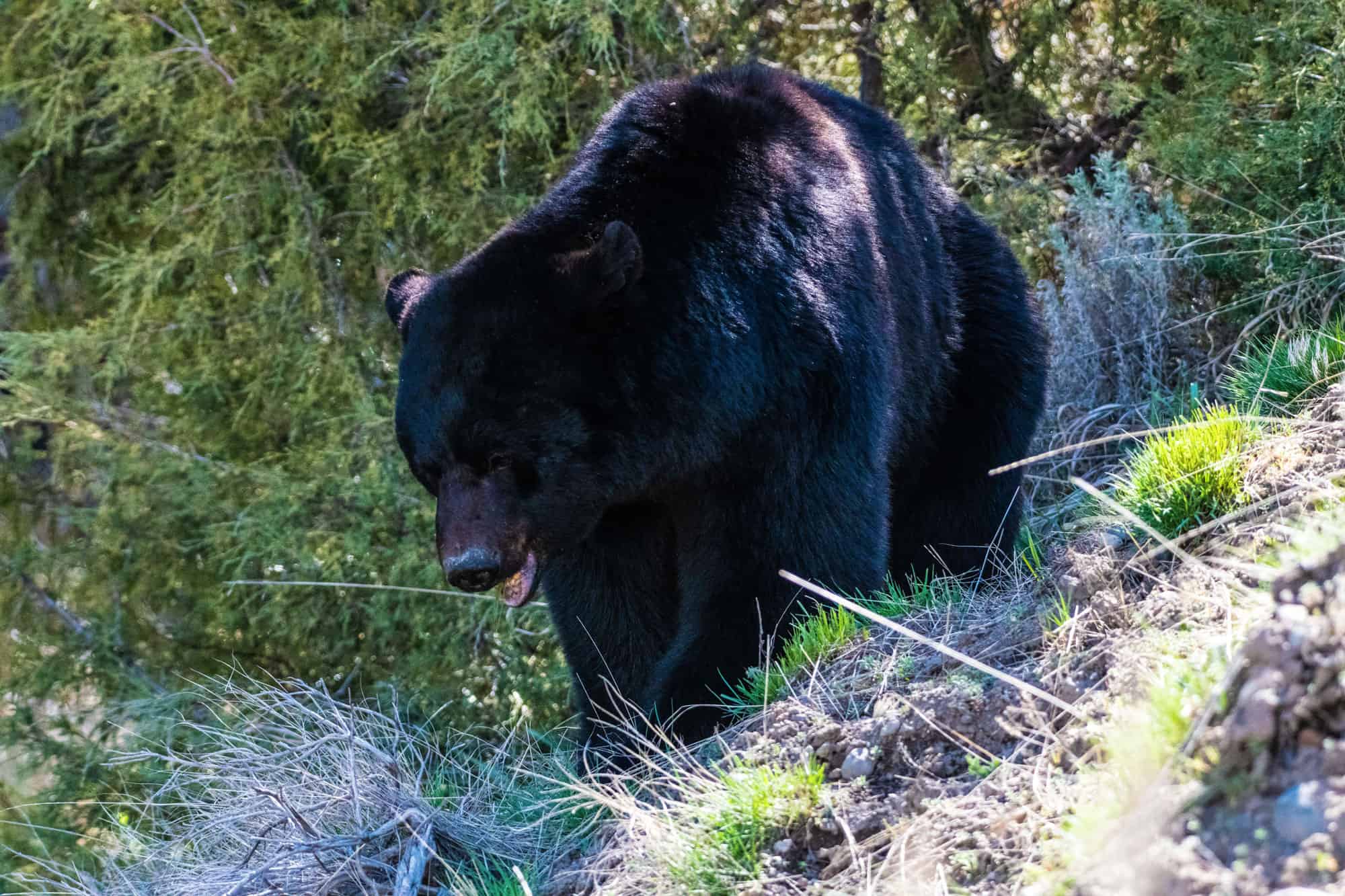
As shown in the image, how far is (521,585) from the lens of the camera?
3982 mm

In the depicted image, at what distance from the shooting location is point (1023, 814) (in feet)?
7.95

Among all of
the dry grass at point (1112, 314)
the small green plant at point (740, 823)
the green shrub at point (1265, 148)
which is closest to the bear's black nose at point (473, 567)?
the small green plant at point (740, 823)

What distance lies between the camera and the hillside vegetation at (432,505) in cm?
269

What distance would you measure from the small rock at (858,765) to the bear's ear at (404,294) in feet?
6.52

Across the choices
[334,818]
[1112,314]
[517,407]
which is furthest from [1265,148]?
[334,818]

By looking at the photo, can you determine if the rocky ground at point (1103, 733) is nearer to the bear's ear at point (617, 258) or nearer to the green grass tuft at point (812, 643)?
the green grass tuft at point (812, 643)

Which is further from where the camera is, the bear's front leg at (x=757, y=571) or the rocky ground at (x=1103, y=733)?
the bear's front leg at (x=757, y=571)

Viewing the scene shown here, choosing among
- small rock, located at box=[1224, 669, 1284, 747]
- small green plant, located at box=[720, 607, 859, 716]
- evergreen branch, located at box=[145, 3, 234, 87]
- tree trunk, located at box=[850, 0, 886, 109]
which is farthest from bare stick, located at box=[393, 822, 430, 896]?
evergreen branch, located at box=[145, 3, 234, 87]

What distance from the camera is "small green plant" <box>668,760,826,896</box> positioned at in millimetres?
2662

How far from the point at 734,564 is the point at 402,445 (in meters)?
1.00

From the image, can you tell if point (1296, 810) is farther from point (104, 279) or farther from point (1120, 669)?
point (104, 279)

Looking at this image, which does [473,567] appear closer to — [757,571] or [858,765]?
[757,571]

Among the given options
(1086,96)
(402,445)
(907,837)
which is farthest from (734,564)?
(1086,96)

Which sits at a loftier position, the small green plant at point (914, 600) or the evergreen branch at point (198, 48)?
the evergreen branch at point (198, 48)
